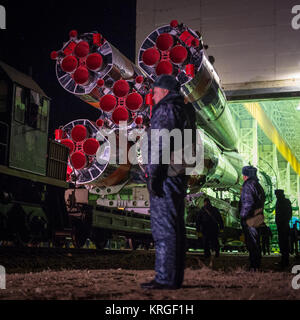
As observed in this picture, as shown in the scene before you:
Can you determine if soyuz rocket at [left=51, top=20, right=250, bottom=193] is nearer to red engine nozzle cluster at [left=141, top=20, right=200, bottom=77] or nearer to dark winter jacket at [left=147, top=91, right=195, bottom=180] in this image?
red engine nozzle cluster at [left=141, top=20, right=200, bottom=77]

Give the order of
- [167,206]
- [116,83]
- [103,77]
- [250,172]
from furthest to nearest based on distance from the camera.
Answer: [116,83] < [103,77] < [250,172] < [167,206]

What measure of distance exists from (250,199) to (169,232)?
9.49 ft

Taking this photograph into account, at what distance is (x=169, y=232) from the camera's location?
10.6 feet

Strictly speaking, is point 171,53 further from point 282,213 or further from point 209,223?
point 209,223

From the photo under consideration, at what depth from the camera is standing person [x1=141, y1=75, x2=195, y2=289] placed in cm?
322

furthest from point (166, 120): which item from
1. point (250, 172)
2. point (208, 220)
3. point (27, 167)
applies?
point (208, 220)

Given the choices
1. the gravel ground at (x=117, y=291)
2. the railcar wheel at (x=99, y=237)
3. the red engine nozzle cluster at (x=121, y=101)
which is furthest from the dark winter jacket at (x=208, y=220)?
the gravel ground at (x=117, y=291)

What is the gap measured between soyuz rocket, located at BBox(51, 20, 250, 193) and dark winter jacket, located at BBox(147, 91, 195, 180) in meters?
3.84

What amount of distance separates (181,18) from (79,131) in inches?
159

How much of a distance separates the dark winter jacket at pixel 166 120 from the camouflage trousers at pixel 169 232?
0.14m

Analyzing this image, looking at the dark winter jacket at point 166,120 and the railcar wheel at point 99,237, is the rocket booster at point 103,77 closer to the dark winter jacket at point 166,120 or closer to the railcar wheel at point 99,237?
the railcar wheel at point 99,237
